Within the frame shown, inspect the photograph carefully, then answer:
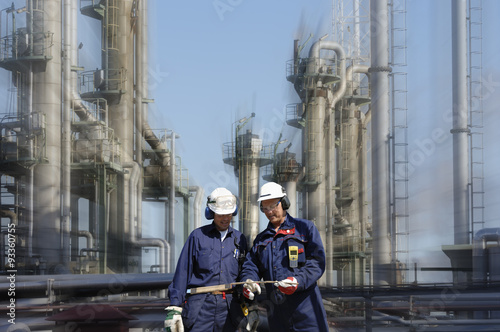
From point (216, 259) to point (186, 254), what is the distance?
165 mm

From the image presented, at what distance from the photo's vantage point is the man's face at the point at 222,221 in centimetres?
346

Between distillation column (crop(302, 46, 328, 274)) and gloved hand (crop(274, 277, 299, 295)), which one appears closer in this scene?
gloved hand (crop(274, 277, 299, 295))

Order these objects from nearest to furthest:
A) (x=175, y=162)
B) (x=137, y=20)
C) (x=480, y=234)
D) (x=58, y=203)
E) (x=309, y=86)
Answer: (x=480, y=234) → (x=58, y=203) → (x=137, y=20) → (x=175, y=162) → (x=309, y=86)

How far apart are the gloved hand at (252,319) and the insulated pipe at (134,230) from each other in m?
15.4

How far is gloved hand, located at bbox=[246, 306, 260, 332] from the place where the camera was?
3.33m

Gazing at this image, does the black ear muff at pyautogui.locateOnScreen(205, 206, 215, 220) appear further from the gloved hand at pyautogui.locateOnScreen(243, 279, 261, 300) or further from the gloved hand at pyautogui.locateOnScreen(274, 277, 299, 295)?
the gloved hand at pyautogui.locateOnScreen(274, 277, 299, 295)

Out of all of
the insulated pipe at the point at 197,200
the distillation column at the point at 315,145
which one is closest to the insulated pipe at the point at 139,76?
the insulated pipe at the point at 197,200

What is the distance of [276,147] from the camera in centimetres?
2467

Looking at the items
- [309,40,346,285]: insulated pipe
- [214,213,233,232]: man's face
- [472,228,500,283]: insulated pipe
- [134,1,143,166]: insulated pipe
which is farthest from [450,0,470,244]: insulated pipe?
[214,213,233,232]: man's face

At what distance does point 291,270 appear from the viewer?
10.8ft

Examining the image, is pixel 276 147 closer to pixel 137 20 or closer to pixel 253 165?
pixel 253 165

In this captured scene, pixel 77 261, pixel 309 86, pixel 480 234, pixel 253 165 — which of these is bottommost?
pixel 77 261

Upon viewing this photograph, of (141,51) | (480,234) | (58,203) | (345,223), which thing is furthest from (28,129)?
(345,223)

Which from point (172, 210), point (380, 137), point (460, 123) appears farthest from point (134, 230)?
point (460, 123)
